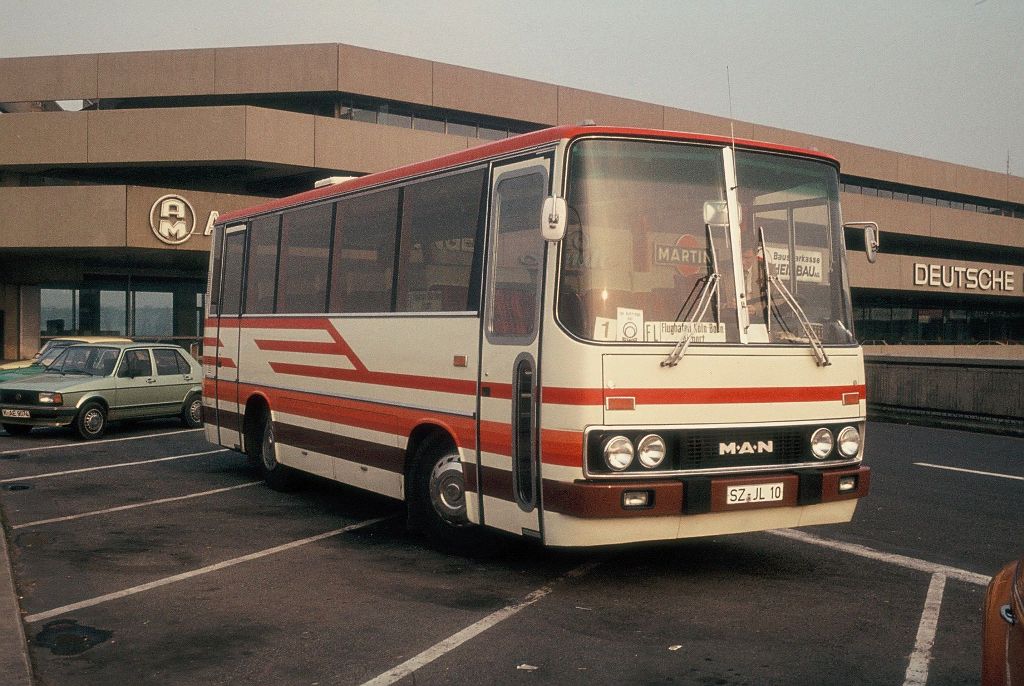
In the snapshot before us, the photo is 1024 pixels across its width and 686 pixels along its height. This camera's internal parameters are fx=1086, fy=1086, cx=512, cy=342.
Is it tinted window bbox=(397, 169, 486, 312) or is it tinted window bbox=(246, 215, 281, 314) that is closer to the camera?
tinted window bbox=(397, 169, 486, 312)

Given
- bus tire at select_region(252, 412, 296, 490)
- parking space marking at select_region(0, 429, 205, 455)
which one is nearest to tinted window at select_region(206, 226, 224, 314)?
bus tire at select_region(252, 412, 296, 490)

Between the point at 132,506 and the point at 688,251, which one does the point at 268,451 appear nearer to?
the point at 132,506

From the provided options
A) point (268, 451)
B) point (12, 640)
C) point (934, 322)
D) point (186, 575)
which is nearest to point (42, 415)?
point (268, 451)

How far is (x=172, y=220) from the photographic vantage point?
118 ft

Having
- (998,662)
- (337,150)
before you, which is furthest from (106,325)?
(998,662)

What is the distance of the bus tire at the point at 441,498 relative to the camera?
26.4 feet

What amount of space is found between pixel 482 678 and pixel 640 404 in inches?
83.9

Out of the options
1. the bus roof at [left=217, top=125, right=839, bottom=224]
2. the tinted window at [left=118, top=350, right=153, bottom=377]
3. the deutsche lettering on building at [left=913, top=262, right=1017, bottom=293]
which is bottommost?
the tinted window at [left=118, top=350, right=153, bottom=377]

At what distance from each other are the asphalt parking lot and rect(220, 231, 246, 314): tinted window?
2.50m

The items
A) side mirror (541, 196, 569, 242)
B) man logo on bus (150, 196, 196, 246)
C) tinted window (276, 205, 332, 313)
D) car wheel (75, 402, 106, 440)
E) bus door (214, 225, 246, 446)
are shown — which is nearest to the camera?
side mirror (541, 196, 569, 242)

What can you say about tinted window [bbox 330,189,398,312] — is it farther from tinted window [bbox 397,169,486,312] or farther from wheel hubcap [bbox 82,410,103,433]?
wheel hubcap [bbox 82,410,103,433]

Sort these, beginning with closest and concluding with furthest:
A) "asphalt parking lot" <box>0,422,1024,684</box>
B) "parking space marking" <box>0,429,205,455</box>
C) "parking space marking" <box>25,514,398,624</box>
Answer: "asphalt parking lot" <box>0,422,1024,684</box>, "parking space marking" <box>25,514,398,624</box>, "parking space marking" <box>0,429,205,455</box>

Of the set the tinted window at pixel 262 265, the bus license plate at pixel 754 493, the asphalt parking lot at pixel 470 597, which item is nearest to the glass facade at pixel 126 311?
the tinted window at pixel 262 265

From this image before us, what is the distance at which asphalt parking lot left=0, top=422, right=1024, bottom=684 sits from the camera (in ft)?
18.0
